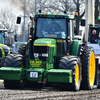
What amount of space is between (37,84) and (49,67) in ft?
5.41

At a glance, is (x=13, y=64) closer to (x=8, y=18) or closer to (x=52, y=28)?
(x=52, y=28)

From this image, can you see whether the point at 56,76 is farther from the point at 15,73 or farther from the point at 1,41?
the point at 1,41

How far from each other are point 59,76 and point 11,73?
1565 millimetres

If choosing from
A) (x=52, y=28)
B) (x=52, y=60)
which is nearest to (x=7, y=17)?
(x=52, y=28)

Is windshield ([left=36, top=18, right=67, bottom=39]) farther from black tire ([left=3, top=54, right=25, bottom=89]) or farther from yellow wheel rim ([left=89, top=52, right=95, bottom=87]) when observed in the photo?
yellow wheel rim ([left=89, top=52, right=95, bottom=87])

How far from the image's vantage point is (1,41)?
22234 millimetres

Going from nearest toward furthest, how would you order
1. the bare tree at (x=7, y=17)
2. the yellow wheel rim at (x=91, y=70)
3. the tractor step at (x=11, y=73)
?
the tractor step at (x=11, y=73)
the yellow wheel rim at (x=91, y=70)
the bare tree at (x=7, y=17)

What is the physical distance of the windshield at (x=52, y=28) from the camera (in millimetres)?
12500

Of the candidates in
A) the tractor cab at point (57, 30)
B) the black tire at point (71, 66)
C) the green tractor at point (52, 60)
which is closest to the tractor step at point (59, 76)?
the green tractor at point (52, 60)

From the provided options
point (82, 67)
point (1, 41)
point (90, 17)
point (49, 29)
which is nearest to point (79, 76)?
point (82, 67)

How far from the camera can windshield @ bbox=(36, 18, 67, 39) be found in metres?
12.5

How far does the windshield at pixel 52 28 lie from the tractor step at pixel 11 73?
1832 millimetres

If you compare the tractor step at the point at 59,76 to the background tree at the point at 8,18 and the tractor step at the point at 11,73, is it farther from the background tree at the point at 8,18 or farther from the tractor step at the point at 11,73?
the background tree at the point at 8,18

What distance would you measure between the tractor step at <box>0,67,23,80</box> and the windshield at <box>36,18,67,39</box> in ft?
6.01
